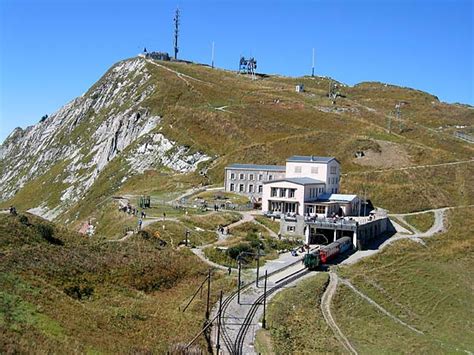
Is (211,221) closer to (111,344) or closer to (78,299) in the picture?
(78,299)

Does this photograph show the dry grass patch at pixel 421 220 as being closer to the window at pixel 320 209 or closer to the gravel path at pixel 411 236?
the gravel path at pixel 411 236

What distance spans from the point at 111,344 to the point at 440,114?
156m

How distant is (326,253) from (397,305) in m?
8.72

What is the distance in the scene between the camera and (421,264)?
208ft

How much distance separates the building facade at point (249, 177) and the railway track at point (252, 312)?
36.9m

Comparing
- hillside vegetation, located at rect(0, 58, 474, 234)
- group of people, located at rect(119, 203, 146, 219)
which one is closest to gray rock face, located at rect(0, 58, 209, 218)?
hillside vegetation, located at rect(0, 58, 474, 234)

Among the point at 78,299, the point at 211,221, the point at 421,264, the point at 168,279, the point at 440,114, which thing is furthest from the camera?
the point at 440,114

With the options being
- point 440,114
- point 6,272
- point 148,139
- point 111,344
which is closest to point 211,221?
point 6,272

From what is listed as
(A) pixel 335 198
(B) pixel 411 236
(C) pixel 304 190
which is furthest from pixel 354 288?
(A) pixel 335 198

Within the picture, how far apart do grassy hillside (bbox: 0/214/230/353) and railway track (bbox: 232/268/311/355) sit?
2.14m

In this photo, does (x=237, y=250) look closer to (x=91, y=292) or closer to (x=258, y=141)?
(x=91, y=292)

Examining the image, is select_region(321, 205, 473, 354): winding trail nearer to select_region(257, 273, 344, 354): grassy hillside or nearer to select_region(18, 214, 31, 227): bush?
select_region(257, 273, 344, 354): grassy hillside

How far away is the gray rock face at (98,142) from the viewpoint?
120m

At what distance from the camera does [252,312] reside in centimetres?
3931
